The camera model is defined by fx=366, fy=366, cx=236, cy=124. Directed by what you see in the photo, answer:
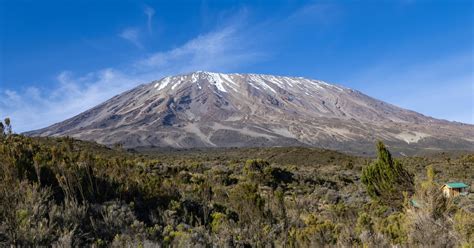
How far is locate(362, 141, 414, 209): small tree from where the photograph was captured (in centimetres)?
1608

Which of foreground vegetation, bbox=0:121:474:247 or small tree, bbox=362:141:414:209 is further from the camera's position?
small tree, bbox=362:141:414:209

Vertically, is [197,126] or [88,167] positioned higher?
[197,126]

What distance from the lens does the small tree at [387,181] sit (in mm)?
16078

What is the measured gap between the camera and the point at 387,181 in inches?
660

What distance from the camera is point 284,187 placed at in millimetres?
22297

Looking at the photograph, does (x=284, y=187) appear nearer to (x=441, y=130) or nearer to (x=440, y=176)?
(x=440, y=176)

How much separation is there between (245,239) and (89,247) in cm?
299

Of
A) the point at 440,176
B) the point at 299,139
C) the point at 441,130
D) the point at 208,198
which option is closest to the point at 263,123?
the point at 299,139

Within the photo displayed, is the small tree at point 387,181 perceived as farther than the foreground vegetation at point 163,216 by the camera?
Yes

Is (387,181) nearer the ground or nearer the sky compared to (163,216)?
nearer the sky

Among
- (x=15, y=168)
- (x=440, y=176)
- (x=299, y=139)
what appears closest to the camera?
(x=15, y=168)

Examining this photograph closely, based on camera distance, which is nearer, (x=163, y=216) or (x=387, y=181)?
(x=163, y=216)

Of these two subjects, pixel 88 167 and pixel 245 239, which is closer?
pixel 245 239

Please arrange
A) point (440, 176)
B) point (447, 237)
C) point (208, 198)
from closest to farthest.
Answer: point (447, 237) < point (208, 198) < point (440, 176)
